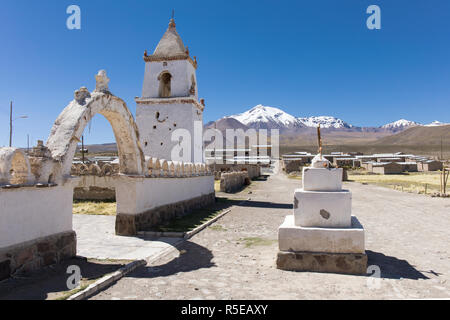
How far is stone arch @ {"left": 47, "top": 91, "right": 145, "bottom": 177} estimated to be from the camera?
6438 mm

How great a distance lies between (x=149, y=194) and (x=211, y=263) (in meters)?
4.40

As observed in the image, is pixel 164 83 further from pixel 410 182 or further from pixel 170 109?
pixel 410 182

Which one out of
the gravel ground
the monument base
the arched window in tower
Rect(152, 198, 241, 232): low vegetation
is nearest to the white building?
the arched window in tower

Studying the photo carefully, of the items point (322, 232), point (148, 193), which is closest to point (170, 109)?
point (148, 193)

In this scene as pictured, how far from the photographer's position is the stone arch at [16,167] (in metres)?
5.02

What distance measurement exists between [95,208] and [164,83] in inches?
359

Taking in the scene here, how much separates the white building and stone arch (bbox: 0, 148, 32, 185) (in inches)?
485

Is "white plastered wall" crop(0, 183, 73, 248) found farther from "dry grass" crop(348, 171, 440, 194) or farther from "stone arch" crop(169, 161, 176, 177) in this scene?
"dry grass" crop(348, 171, 440, 194)

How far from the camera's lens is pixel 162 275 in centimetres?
580

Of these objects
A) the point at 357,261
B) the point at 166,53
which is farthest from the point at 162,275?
the point at 166,53

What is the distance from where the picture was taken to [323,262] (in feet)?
19.2
